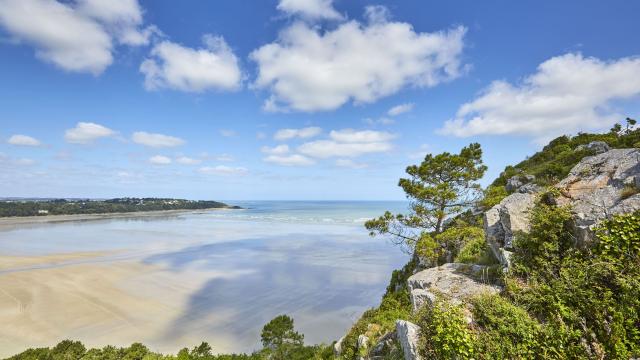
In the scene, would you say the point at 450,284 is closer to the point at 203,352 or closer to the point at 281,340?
the point at 281,340

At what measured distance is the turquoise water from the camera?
22453 mm

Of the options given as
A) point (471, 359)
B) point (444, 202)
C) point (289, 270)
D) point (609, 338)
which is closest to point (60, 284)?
point (289, 270)

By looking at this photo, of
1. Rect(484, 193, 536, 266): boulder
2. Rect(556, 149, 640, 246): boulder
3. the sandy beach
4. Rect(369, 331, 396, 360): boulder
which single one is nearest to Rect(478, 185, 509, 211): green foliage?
Rect(556, 149, 640, 246): boulder

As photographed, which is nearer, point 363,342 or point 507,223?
point 507,223

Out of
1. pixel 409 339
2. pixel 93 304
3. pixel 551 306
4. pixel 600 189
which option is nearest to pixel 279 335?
pixel 409 339

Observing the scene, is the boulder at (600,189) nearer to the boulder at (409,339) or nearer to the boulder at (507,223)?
the boulder at (507,223)

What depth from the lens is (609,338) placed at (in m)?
6.20

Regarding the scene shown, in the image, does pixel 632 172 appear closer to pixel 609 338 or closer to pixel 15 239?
pixel 609 338

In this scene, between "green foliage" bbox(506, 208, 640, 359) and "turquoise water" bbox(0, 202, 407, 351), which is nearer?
"green foliage" bbox(506, 208, 640, 359)

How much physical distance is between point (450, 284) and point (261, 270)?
2917 cm

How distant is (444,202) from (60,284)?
118ft

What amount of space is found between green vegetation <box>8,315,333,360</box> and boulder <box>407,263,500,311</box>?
586cm

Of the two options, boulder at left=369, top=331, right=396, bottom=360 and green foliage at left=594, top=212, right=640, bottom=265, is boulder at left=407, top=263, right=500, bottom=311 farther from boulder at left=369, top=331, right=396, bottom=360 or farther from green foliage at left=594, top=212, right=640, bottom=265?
green foliage at left=594, top=212, right=640, bottom=265

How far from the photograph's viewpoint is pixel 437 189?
19.6 m
